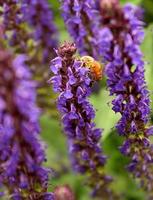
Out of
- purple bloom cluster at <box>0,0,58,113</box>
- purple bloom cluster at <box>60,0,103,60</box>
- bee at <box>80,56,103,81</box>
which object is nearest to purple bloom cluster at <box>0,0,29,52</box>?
purple bloom cluster at <box>0,0,58,113</box>

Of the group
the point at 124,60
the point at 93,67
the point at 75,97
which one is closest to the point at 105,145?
the point at 93,67

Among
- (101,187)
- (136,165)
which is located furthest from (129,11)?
(101,187)

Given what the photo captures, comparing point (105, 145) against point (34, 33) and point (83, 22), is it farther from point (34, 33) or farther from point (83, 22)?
point (83, 22)

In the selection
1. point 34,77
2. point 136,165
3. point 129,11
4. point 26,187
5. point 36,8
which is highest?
point 36,8

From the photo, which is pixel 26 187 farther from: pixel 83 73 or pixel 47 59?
pixel 47 59

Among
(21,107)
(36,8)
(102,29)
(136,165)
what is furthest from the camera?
(36,8)

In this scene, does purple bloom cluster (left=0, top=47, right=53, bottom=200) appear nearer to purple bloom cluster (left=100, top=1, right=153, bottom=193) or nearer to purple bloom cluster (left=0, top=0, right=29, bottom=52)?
purple bloom cluster (left=100, top=1, right=153, bottom=193)
